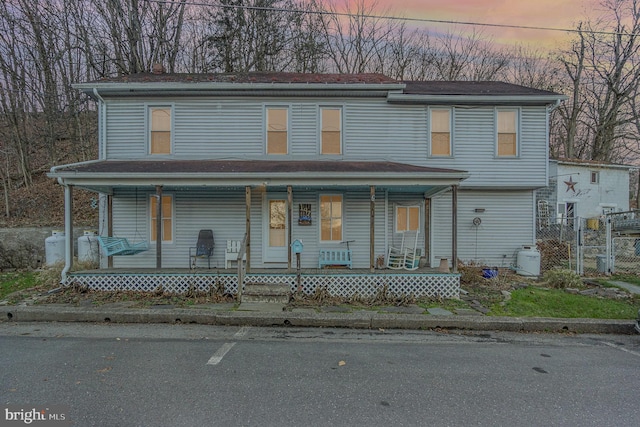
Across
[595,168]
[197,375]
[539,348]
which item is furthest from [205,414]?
[595,168]

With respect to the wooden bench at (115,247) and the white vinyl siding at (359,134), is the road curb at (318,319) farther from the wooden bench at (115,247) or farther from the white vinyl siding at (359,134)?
the white vinyl siding at (359,134)

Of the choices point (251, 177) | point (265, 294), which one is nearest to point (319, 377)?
point (265, 294)

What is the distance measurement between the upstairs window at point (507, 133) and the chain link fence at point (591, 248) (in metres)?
2.47

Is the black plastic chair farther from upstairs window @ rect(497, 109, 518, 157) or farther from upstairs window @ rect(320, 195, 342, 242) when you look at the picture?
upstairs window @ rect(497, 109, 518, 157)

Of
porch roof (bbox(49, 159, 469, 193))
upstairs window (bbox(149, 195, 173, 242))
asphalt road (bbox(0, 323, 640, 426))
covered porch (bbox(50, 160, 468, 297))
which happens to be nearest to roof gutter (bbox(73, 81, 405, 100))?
covered porch (bbox(50, 160, 468, 297))

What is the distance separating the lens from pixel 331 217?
A: 9797 mm

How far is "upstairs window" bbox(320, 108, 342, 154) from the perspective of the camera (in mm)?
9906

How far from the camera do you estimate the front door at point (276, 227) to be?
9.66 metres

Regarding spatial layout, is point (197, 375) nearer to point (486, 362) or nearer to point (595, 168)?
point (486, 362)

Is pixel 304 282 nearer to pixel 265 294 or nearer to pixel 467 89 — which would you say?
pixel 265 294

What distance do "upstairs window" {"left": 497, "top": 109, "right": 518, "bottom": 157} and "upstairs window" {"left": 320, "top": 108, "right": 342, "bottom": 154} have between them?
4.95 m

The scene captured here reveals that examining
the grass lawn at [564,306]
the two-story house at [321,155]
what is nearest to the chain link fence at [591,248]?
the two-story house at [321,155]

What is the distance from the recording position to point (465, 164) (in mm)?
10023

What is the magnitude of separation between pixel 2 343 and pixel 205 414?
4064 millimetres
